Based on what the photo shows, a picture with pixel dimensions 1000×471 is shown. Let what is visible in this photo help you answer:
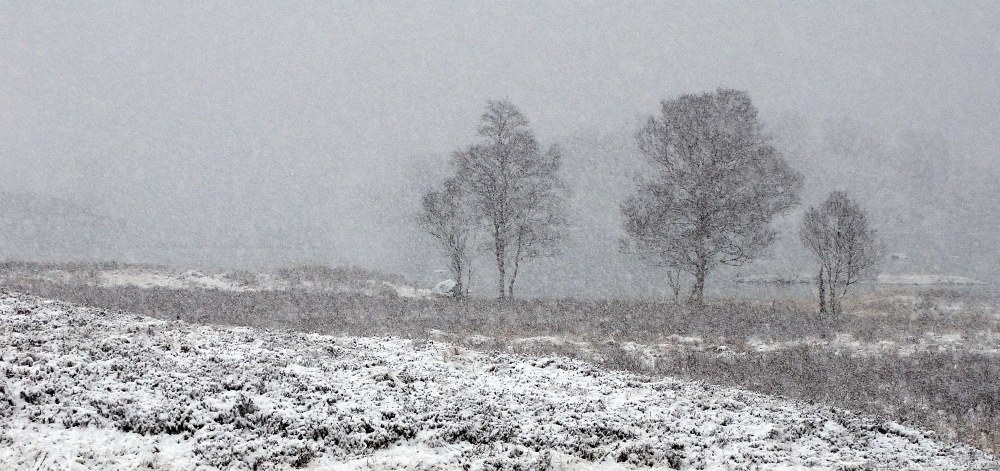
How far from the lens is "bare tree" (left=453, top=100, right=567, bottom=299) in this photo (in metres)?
29.7

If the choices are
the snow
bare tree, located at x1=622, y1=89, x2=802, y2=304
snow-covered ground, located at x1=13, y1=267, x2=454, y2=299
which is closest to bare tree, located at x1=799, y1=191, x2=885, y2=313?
bare tree, located at x1=622, y1=89, x2=802, y2=304

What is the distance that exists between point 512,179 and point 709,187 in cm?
934

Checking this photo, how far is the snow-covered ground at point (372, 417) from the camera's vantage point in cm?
791

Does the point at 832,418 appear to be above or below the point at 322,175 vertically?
below

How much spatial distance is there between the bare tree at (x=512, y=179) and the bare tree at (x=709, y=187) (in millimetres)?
4224

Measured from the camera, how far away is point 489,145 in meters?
30.4

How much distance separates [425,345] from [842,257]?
1929 cm

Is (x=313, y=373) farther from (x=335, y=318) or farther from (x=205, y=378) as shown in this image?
(x=335, y=318)

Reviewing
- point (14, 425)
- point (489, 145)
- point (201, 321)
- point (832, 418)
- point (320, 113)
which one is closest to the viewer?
point (14, 425)

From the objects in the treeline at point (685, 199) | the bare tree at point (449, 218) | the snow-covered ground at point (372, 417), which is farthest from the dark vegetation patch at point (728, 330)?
the bare tree at point (449, 218)

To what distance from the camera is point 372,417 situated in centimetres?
930

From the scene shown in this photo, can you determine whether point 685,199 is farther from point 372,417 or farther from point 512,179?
point 372,417

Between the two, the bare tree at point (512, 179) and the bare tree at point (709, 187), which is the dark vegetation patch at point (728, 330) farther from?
the bare tree at point (512, 179)

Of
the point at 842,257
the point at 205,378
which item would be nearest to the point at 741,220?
the point at 842,257
